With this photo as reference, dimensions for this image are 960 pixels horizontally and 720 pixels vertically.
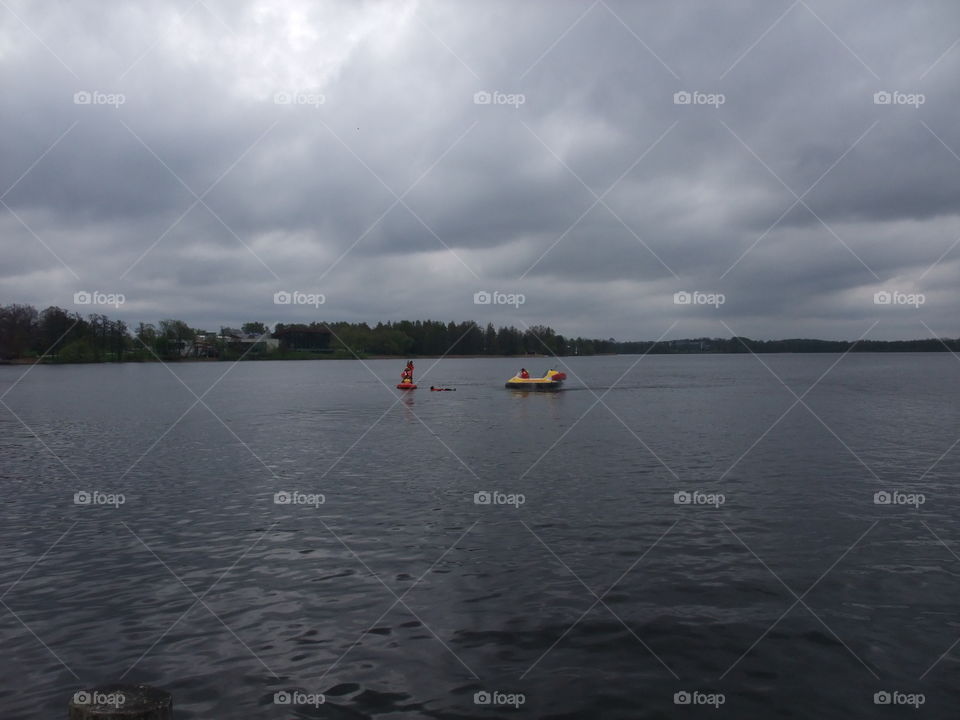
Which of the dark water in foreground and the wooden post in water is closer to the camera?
the wooden post in water

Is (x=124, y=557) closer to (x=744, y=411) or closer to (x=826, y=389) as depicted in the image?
(x=744, y=411)

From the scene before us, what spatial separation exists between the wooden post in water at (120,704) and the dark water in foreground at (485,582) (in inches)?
102

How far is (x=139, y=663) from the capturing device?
31.4ft

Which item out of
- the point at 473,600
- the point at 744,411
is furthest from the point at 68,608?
the point at 744,411

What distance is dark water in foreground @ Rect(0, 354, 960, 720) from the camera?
905 centimetres

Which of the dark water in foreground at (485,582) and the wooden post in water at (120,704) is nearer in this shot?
the wooden post in water at (120,704)

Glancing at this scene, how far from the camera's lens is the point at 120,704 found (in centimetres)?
580

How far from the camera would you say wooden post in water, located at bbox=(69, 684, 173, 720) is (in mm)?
5645

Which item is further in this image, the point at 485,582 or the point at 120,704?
A: the point at 485,582

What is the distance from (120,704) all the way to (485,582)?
7473mm

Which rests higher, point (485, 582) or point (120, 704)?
point (485, 582)

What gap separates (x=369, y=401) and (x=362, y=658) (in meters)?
47.4

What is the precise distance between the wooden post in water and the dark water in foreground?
2.58 metres

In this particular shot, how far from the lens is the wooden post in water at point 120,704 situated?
5.64 metres
